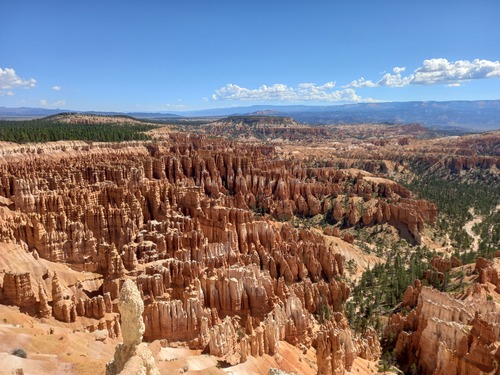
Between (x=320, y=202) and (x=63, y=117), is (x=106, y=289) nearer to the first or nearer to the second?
(x=320, y=202)

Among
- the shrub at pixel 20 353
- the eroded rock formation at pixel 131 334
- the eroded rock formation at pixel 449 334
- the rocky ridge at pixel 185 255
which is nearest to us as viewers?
the eroded rock formation at pixel 131 334

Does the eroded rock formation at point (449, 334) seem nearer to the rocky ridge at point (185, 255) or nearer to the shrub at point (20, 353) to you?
the rocky ridge at point (185, 255)

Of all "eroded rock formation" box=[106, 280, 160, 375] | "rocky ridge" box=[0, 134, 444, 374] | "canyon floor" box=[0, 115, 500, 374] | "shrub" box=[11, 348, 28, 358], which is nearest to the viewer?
"eroded rock formation" box=[106, 280, 160, 375]

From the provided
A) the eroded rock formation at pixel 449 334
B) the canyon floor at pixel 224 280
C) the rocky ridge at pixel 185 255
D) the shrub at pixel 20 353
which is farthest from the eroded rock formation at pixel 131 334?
the eroded rock formation at pixel 449 334

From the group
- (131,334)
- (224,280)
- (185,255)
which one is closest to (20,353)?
(131,334)

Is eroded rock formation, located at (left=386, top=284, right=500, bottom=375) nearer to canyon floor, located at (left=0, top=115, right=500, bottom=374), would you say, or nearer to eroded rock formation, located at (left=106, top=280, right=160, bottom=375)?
canyon floor, located at (left=0, top=115, right=500, bottom=374)

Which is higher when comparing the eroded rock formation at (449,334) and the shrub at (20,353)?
the shrub at (20,353)

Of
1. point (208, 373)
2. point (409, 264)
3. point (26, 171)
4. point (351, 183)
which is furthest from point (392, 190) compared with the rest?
point (208, 373)

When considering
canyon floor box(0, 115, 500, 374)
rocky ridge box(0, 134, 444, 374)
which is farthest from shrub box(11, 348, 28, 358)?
rocky ridge box(0, 134, 444, 374)
